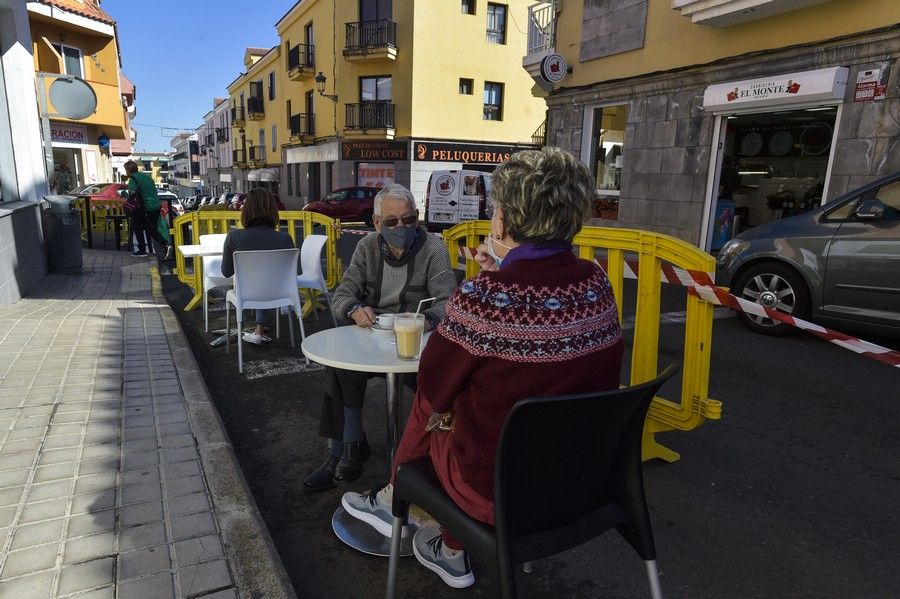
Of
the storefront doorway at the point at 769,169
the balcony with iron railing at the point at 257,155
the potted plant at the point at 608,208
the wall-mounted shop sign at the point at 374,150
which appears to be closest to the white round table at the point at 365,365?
the storefront doorway at the point at 769,169

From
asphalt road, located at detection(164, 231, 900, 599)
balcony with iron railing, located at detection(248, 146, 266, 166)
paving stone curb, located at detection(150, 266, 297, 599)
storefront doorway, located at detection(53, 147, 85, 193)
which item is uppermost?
balcony with iron railing, located at detection(248, 146, 266, 166)

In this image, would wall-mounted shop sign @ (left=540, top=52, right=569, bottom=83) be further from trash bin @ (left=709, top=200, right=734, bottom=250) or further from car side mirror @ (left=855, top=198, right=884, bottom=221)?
car side mirror @ (left=855, top=198, right=884, bottom=221)

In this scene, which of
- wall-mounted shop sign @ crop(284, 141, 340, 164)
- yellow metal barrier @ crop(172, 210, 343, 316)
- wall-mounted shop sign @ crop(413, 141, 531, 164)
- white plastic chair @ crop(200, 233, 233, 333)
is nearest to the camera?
white plastic chair @ crop(200, 233, 233, 333)

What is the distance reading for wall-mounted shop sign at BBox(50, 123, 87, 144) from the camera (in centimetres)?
2012

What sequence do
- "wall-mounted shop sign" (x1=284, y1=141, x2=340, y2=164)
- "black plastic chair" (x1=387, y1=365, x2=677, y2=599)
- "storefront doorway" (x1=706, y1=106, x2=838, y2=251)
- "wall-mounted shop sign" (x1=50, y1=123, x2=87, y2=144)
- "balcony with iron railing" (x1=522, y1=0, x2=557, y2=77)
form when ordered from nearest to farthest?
"black plastic chair" (x1=387, y1=365, x2=677, y2=599)
"storefront doorway" (x1=706, y1=106, x2=838, y2=251)
"balcony with iron railing" (x1=522, y1=0, x2=557, y2=77)
"wall-mounted shop sign" (x1=50, y1=123, x2=87, y2=144)
"wall-mounted shop sign" (x1=284, y1=141, x2=340, y2=164)

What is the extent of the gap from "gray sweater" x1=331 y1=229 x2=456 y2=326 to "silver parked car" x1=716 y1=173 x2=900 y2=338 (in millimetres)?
4260

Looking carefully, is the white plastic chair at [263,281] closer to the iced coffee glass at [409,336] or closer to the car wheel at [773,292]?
the iced coffee glass at [409,336]

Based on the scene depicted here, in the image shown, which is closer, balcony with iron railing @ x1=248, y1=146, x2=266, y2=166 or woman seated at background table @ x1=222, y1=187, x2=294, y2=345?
woman seated at background table @ x1=222, y1=187, x2=294, y2=345

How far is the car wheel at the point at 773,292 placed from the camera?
5707 millimetres

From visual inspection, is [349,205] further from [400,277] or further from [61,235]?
[400,277]

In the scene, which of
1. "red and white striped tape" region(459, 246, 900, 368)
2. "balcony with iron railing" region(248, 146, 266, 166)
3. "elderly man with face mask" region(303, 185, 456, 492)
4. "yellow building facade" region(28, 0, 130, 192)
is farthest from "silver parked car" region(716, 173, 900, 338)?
"balcony with iron railing" region(248, 146, 266, 166)

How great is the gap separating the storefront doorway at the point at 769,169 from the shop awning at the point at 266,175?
31378 millimetres

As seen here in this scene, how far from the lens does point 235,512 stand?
2467 mm

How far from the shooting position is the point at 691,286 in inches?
110
